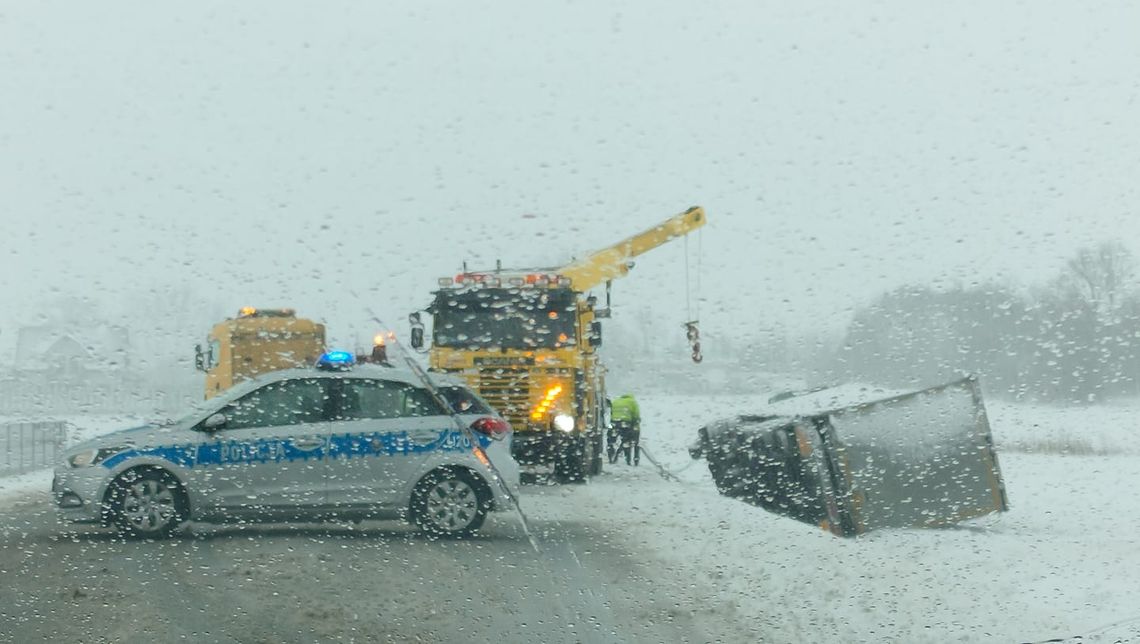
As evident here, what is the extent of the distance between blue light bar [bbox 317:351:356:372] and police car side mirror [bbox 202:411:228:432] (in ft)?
2.90

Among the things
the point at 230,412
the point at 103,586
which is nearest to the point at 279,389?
the point at 230,412

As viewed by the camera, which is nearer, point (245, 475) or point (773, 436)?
point (245, 475)

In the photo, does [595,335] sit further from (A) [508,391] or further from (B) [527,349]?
(A) [508,391]

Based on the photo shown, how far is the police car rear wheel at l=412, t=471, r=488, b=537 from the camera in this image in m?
12.0

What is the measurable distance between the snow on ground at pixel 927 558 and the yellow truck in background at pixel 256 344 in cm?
368

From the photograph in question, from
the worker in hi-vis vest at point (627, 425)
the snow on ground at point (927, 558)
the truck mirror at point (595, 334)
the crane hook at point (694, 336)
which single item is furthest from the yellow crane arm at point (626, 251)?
the crane hook at point (694, 336)

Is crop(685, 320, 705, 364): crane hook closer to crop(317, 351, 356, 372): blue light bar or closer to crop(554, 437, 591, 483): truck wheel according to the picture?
crop(317, 351, 356, 372): blue light bar

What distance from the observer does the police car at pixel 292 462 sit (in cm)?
1155

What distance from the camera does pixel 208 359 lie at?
15.2 metres

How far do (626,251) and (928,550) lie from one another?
11.5 m

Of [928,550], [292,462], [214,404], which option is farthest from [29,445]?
[928,550]

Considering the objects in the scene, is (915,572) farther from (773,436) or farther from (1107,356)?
(773,436)

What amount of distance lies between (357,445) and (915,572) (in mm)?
4698

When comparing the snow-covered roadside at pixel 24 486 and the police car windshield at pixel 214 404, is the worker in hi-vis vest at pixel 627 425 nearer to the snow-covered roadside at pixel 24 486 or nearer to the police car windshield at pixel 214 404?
the snow-covered roadside at pixel 24 486
